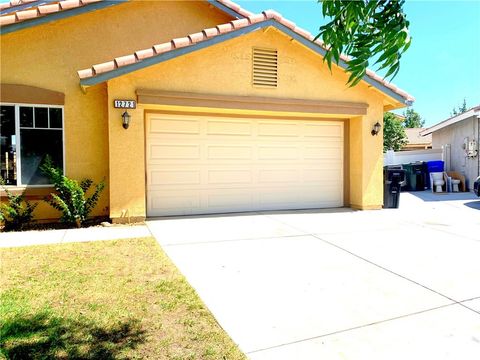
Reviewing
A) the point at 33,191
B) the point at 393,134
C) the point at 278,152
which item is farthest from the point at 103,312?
the point at 393,134

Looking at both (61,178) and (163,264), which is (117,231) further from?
(163,264)

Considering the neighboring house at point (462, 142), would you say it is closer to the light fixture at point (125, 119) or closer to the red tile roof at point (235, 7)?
the red tile roof at point (235, 7)

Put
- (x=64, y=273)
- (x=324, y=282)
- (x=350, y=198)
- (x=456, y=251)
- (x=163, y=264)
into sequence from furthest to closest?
1. (x=350, y=198)
2. (x=456, y=251)
3. (x=163, y=264)
4. (x=64, y=273)
5. (x=324, y=282)

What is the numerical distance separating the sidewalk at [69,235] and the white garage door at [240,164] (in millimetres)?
1455

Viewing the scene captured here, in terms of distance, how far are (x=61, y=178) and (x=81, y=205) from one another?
752 mm

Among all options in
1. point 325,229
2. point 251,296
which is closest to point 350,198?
point 325,229

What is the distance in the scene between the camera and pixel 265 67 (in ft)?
29.4

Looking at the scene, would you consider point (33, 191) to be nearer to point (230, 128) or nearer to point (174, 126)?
point (174, 126)

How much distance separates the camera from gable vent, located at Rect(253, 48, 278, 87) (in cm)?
889

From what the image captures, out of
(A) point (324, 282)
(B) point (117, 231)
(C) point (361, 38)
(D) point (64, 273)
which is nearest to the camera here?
(C) point (361, 38)

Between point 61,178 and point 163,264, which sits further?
point 61,178

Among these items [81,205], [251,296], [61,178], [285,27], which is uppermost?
[285,27]

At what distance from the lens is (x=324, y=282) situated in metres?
4.30

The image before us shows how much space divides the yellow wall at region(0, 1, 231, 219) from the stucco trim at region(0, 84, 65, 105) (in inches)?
6.6
